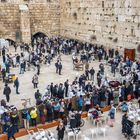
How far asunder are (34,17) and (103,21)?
9029mm

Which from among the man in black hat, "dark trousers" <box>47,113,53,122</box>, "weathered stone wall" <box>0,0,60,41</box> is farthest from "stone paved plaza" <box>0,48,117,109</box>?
"weathered stone wall" <box>0,0,60,41</box>

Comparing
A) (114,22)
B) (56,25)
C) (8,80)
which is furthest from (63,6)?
(8,80)

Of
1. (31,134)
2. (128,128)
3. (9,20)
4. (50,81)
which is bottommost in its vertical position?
(31,134)

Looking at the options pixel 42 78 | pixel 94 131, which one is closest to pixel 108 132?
pixel 94 131

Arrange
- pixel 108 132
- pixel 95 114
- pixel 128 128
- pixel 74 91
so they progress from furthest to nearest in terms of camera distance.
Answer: pixel 74 91, pixel 95 114, pixel 108 132, pixel 128 128

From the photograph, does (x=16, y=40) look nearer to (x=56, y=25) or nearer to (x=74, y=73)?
→ (x=56, y=25)

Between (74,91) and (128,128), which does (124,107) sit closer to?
(128,128)

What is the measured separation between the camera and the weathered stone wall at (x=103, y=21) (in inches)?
834

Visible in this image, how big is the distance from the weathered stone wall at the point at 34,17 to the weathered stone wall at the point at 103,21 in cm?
89

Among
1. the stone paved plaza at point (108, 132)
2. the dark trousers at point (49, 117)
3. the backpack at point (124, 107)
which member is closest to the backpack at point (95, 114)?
the stone paved plaza at point (108, 132)

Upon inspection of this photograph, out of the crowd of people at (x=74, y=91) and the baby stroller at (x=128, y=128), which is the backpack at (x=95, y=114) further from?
the baby stroller at (x=128, y=128)

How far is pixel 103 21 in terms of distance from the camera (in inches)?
962

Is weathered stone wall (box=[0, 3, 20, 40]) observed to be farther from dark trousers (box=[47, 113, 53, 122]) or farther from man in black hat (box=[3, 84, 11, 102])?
dark trousers (box=[47, 113, 53, 122])

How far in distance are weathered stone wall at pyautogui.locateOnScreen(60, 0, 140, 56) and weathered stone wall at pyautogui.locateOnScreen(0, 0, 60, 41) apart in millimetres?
890
